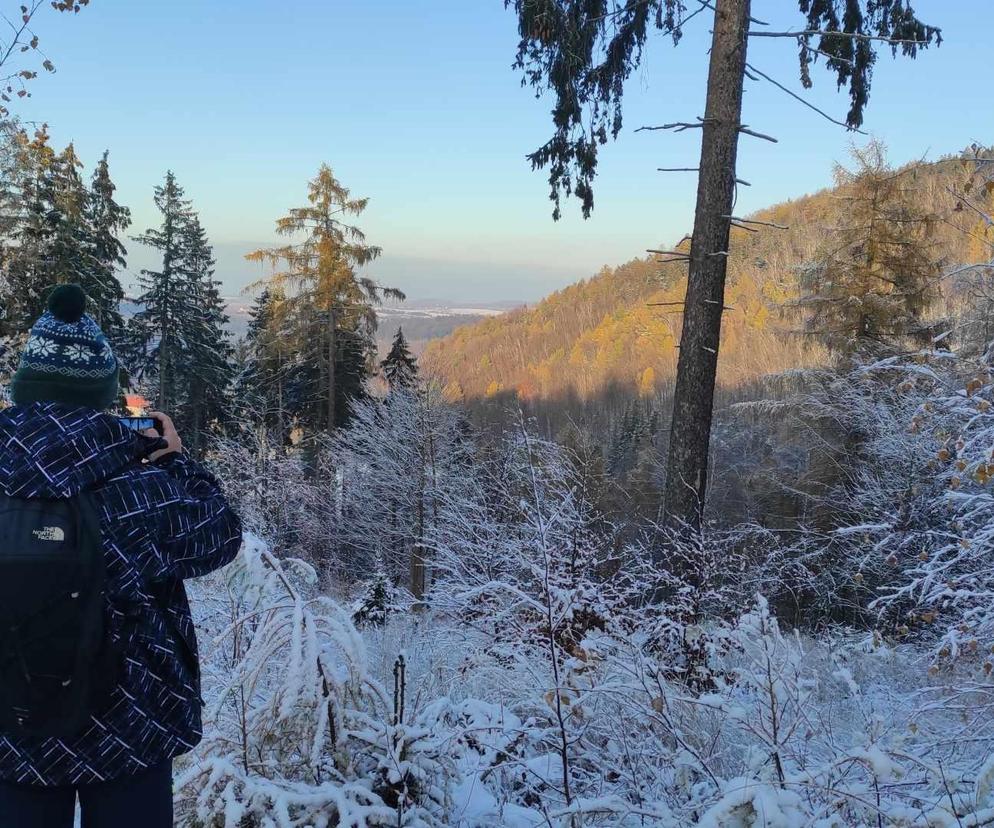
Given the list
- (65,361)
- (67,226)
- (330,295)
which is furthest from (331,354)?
(65,361)

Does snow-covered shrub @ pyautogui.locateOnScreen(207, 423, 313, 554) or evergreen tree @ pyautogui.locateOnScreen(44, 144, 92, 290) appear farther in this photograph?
snow-covered shrub @ pyautogui.locateOnScreen(207, 423, 313, 554)

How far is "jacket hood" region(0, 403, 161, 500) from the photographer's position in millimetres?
1410

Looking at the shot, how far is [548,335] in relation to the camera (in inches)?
5138

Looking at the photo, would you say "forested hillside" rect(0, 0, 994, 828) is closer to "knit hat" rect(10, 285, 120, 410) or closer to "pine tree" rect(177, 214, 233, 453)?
"knit hat" rect(10, 285, 120, 410)

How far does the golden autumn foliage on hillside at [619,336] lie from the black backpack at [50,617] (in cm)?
2315

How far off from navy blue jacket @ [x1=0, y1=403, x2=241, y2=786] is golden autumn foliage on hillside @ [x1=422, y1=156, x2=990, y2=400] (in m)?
22.9

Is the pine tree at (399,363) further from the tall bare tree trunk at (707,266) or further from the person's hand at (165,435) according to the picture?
the person's hand at (165,435)

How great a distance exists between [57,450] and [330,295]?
69.3 feet

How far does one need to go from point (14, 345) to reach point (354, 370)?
11.6 metres

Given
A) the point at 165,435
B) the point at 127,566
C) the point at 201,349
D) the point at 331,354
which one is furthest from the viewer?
the point at 201,349

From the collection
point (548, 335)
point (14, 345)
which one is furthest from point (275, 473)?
point (548, 335)

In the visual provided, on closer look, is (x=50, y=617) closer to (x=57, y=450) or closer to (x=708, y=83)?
(x=57, y=450)

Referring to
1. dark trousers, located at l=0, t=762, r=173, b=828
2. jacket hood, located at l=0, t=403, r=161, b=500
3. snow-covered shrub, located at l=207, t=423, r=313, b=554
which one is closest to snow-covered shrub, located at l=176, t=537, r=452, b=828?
dark trousers, located at l=0, t=762, r=173, b=828

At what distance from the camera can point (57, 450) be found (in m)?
1.45
